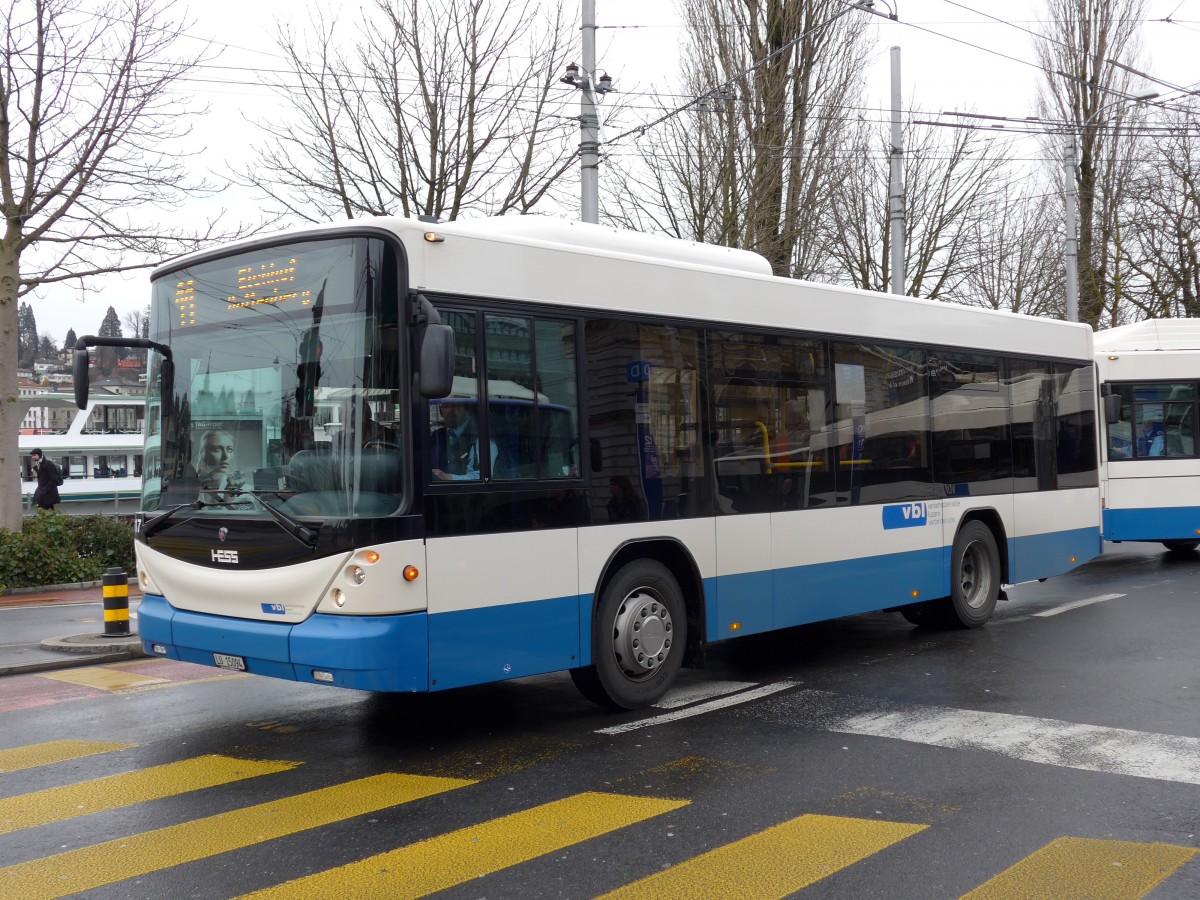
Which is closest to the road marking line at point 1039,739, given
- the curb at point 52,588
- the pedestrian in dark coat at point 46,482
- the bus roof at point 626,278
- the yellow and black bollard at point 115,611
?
the bus roof at point 626,278

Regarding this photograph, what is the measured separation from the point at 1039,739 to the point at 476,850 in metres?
3.58

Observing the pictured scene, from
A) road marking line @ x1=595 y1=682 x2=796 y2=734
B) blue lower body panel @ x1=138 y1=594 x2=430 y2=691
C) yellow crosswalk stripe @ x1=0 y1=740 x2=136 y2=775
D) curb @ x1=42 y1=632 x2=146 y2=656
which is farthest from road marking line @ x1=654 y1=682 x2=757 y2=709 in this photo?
curb @ x1=42 y1=632 x2=146 y2=656

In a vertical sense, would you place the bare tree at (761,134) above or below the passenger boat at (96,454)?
above

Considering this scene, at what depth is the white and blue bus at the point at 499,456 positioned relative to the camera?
6.36 m

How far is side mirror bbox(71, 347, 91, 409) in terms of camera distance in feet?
24.1

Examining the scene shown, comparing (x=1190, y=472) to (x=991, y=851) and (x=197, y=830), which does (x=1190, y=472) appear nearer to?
(x=991, y=851)

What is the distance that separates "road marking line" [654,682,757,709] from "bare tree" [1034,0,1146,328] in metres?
30.2

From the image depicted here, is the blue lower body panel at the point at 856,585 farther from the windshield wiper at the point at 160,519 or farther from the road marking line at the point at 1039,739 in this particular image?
the windshield wiper at the point at 160,519

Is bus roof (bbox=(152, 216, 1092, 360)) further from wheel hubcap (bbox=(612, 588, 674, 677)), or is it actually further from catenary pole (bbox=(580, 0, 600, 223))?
catenary pole (bbox=(580, 0, 600, 223))

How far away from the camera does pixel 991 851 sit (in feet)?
16.5

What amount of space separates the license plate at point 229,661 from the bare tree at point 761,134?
16.9m

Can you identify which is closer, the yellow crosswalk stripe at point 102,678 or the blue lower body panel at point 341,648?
the blue lower body panel at point 341,648

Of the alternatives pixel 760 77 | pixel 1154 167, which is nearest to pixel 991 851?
pixel 760 77

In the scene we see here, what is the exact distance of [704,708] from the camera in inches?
311
